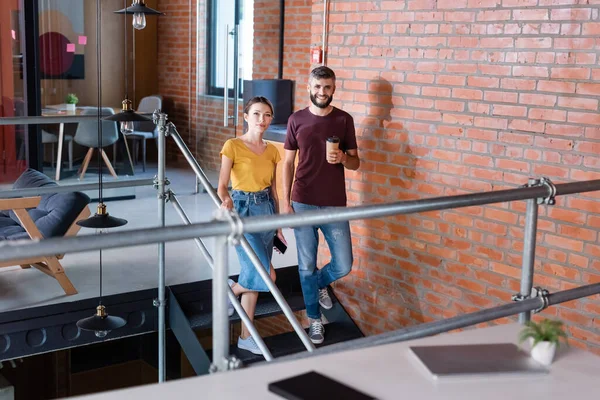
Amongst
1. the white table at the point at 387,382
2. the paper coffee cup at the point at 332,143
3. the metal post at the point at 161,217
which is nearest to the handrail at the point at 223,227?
the white table at the point at 387,382

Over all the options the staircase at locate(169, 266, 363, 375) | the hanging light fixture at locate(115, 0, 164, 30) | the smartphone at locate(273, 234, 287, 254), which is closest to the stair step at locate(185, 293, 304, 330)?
the staircase at locate(169, 266, 363, 375)

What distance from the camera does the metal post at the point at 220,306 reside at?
5.41 feet

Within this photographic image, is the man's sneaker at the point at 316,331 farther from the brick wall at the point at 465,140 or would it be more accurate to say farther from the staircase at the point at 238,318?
the brick wall at the point at 465,140

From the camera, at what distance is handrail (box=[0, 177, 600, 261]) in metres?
1.40

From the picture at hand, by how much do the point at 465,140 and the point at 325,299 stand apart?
1476mm

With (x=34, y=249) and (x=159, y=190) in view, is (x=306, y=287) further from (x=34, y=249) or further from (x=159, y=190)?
(x=34, y=249)

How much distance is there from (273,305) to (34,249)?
3702mm

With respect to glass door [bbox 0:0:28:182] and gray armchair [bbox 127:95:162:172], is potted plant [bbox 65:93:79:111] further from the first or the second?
gray armchair [bbox 127:95:162:172]

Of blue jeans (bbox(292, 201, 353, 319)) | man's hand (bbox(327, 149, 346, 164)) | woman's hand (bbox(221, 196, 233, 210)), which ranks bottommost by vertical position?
blue jeans (bbox(292, 201, 353, 319))

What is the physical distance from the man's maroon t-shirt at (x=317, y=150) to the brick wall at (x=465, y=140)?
0.34 meters

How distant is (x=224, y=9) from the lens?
292 inches

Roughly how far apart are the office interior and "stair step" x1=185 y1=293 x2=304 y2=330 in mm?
16

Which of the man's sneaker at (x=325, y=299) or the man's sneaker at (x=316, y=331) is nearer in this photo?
the man's sneaker at (x=316, y=331)

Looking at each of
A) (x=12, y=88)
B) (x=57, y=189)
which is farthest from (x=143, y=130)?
(x=57, y=189)
